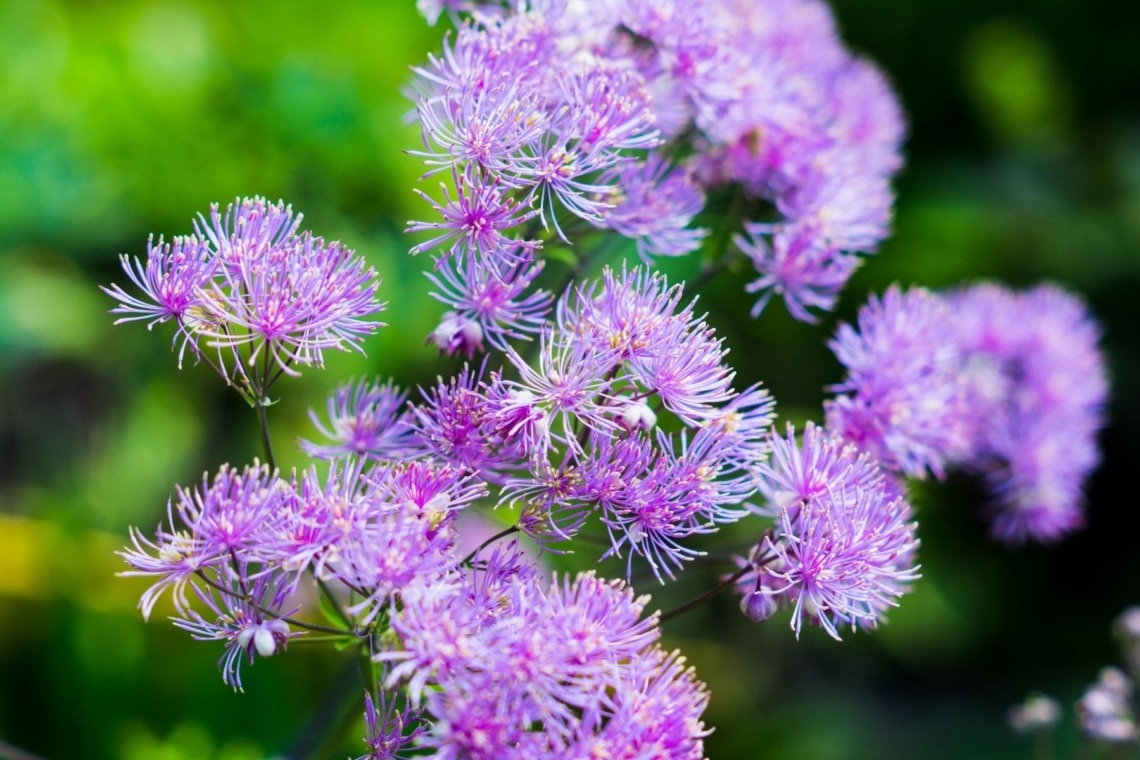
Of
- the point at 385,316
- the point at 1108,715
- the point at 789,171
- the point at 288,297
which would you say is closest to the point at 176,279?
the point at 288,297

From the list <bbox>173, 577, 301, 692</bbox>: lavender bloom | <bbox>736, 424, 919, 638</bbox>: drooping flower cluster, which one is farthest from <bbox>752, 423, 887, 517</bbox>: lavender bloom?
<bbox>173, 577, 301, 692</bbox>: lavender bloom

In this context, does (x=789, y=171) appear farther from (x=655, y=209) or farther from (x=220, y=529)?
(x=220, y=529)

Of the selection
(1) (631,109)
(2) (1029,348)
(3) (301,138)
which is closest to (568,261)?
(1) (631,109)

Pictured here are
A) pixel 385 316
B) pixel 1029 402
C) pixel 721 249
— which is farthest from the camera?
pixel 385 316

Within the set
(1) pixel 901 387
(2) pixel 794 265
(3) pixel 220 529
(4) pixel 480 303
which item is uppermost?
(2) pixel 794 265

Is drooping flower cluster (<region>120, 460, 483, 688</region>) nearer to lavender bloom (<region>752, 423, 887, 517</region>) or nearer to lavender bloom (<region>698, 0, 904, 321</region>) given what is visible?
lavender bloom (<region>752, 423, 887, 517</region>)

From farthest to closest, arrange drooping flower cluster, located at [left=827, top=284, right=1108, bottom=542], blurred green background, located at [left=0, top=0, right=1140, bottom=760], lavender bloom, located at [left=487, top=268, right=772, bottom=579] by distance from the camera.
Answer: blurred green background, located at [left=0, top=0, right=1140, bottom=760] < drooping flower cluster, located at [left=827, top=284, right=1108, bottom=542] < lavender bloom, located at [left=487, top=268, right=772, bottom=579]

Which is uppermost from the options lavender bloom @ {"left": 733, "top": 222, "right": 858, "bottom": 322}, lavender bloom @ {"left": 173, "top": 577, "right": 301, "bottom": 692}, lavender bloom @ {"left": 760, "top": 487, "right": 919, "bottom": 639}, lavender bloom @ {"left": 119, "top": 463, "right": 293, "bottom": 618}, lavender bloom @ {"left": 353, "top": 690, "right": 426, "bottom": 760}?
lavender bloom @ {"left": 733, "top": 222, "right": 858, "bottom": 322}

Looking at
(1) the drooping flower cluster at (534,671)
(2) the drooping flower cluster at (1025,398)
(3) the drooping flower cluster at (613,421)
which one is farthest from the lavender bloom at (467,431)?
(2) the drooping flower cluster at (1025,398)

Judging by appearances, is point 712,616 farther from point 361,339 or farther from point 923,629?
point 361,339
